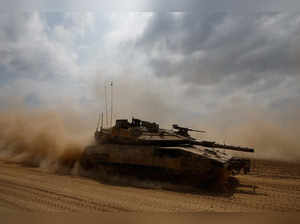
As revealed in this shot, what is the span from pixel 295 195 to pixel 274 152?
1600 cm

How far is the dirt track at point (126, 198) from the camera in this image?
6.12 metres

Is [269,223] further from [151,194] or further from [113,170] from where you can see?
[113,170]

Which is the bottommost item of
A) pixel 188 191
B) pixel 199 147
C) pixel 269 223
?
pixel 188 191

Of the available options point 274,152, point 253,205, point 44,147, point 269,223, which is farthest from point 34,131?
point 274,152

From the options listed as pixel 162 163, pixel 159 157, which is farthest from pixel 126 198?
pixel 159 157

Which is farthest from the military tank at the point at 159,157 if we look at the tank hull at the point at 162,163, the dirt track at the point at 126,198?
the dirt track at the point at 126,198

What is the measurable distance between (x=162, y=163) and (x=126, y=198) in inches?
116

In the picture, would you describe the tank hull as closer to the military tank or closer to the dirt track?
the military tank

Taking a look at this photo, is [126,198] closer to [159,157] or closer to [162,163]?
[162,163]

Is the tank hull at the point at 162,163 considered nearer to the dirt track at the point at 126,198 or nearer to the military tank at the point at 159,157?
the military tank at the point at 159,157

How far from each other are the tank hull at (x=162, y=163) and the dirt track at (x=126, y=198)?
957 mm

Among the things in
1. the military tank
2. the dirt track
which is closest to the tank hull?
the military tank

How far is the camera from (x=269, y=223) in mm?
3486

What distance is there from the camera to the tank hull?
9.16 m
